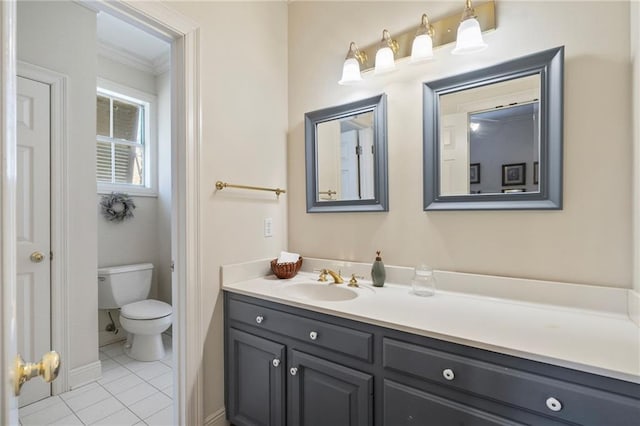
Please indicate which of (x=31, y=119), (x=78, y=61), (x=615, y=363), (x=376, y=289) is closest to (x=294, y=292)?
(x=376, y=289)

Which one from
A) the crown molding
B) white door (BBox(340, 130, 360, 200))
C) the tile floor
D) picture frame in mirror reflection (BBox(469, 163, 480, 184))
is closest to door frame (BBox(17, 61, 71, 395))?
the tile floor

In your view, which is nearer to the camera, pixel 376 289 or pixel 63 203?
pixel 376 289

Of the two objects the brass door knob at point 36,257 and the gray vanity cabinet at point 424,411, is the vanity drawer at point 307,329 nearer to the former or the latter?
the gray vanity cabinet at point 424,411

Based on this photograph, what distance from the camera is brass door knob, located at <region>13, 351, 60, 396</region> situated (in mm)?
477

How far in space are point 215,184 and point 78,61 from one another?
1550 mm

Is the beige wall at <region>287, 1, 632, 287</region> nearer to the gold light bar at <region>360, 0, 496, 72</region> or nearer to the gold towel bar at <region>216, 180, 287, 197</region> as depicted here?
the gold light bar at <region>360, 0, 496, 72</region>

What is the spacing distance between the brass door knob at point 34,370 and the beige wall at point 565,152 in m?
1.41

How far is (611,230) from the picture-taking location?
3.69ft

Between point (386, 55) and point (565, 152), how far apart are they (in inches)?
36.7

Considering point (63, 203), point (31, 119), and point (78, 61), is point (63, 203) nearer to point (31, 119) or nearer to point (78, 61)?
point (31, 119)

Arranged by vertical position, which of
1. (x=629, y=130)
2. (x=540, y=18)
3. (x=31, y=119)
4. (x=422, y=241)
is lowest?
(x=422, y=241)

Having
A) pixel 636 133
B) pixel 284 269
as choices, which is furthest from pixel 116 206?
pixel 636 133

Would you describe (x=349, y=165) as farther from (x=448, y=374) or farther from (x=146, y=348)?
(x=146, y=348)

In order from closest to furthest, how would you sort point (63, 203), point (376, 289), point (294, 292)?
point (376, 289)
point (294, 292)
point (63, 203)
